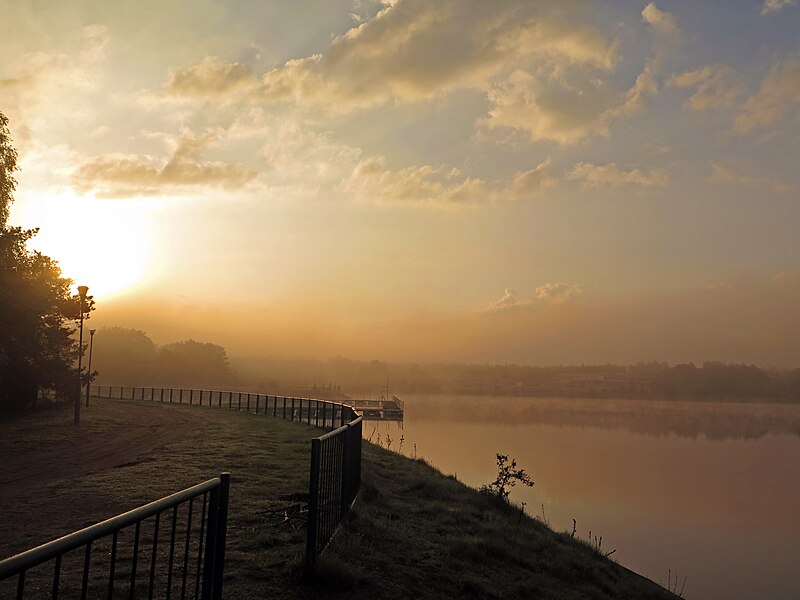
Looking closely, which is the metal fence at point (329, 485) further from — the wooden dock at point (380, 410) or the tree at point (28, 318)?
the wooden dock at point (380, 410)

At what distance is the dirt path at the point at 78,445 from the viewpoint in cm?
1428

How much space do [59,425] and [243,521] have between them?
20.2 m

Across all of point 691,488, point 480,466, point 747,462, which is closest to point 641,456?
point 747,462

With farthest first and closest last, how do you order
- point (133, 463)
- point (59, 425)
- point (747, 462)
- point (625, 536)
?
point (747, 462) → point (625, 536) → point (59, 425) → point (133, 463)

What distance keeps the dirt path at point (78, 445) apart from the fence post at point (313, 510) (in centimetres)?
764

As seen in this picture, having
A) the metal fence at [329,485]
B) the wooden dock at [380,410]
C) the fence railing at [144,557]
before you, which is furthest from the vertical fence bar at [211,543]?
the wooden dock at [380,410]

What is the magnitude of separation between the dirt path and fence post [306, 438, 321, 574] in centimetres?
764

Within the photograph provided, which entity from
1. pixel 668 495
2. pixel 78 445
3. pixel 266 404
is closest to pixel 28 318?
pixel 78 445

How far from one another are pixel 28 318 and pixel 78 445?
7.94 metres

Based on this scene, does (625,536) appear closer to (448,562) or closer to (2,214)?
(448,562)

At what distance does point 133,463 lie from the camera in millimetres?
15672

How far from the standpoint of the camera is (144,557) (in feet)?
24.7

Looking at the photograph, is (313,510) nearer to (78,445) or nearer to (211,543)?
(211,543)

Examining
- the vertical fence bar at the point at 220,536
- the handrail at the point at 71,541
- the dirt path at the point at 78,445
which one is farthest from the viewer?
the dirt path at the point at 78,445
